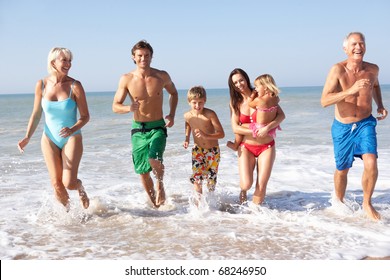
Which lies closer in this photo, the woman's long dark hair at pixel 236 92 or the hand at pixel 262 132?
the hand at pixel 262 132

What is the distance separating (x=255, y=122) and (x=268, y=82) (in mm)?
485

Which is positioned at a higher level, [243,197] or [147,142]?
[147,142]

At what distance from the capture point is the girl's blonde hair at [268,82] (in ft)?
17.4

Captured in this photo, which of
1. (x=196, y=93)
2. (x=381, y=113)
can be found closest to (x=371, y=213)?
(x=381, y=113)

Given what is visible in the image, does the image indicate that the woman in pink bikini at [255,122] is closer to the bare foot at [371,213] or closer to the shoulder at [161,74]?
the shoulder at [161,74]

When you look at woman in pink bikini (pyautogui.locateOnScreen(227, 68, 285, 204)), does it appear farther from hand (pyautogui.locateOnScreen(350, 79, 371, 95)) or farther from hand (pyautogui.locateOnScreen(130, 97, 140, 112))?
hand (pyautogui.locateOnScreen(130, 97, 140, 112))

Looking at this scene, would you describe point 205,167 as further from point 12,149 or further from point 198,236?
point 12,149

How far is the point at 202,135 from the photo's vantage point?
552cm

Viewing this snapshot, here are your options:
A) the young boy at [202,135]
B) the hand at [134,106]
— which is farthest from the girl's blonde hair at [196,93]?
the hand at [134,106]

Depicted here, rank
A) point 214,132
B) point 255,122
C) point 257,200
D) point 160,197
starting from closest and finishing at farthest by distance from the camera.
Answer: point 255,122 → point 257,200 → point 214,132 → point 160,197

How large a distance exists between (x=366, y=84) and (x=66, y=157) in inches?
129

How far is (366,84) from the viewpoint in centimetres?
479

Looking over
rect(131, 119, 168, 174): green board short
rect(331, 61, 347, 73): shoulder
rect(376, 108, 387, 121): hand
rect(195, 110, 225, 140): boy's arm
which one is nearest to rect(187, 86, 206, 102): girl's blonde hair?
rect(195, 110, 225, 140): boy's arm

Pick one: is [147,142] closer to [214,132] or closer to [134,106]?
[134,106]
